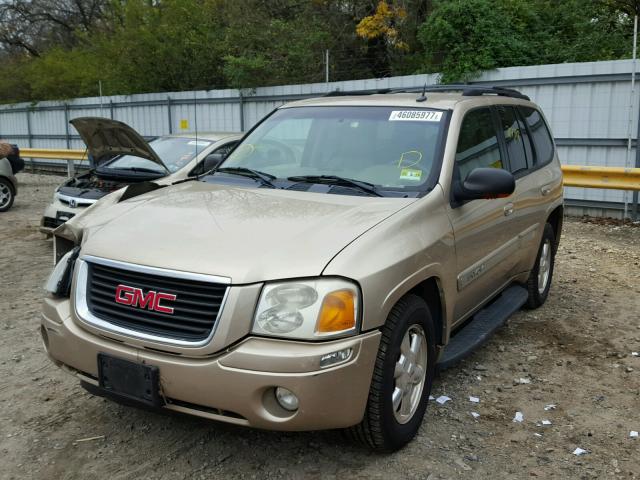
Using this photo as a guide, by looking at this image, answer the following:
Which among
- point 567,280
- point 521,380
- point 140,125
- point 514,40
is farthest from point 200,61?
point 521,380

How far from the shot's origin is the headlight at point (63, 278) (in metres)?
3.32

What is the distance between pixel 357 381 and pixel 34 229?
8273 millimetres

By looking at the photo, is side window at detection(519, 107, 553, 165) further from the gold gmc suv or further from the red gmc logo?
the red gmc logo

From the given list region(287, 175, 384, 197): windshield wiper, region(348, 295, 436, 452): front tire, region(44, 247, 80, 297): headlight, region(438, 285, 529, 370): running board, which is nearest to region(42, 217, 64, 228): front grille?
region(44, 247, 80, 297): headlight

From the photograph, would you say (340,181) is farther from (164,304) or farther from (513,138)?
(513,138)

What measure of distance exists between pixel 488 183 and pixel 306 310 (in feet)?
5.01

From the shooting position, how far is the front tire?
3.00 meters

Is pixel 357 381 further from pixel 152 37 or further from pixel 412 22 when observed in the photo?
pixel 152 37

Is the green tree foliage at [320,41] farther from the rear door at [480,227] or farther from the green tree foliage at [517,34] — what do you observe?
the rear door at [480,227]

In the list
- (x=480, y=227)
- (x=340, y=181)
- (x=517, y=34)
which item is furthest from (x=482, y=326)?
(x=517, y=34)

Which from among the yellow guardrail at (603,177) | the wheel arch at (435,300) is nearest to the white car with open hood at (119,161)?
the yellow guardrail at (603,177)

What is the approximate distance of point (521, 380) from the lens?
430 centimetres

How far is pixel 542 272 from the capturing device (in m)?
5.86

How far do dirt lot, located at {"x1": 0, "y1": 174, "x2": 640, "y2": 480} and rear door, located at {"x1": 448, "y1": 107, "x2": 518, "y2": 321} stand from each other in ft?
1.97
